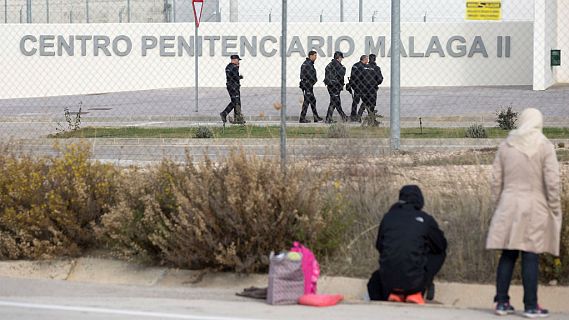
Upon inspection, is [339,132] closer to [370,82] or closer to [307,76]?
[370,82]

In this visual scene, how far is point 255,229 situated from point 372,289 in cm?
114

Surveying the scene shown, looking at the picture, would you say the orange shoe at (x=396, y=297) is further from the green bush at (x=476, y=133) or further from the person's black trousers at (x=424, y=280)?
the green bush at (x=476, y=133)

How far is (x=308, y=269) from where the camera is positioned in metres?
7.65

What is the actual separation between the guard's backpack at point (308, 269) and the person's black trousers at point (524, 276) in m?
1.34

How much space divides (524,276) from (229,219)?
7.90 feet

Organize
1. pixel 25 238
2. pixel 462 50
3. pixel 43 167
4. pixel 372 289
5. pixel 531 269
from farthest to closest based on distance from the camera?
pixel 462 50
pixel 43 167
pixel 25 238
pixel 372 289
pixel 531 269

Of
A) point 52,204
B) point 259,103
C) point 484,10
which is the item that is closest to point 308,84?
point 484,10

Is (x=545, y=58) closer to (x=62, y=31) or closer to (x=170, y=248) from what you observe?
(x=62, y=31)

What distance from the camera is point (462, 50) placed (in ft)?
119

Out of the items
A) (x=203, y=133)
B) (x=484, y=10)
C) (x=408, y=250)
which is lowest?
(x=408, y=250)

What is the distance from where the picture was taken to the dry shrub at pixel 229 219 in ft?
27.3

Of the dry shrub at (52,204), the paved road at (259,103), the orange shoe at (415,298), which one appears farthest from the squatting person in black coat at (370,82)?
the orange shoe at (415,298)

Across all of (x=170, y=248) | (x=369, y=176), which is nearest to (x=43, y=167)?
(x=170, y=248)

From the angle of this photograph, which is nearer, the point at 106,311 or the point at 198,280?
the point at 106,311
